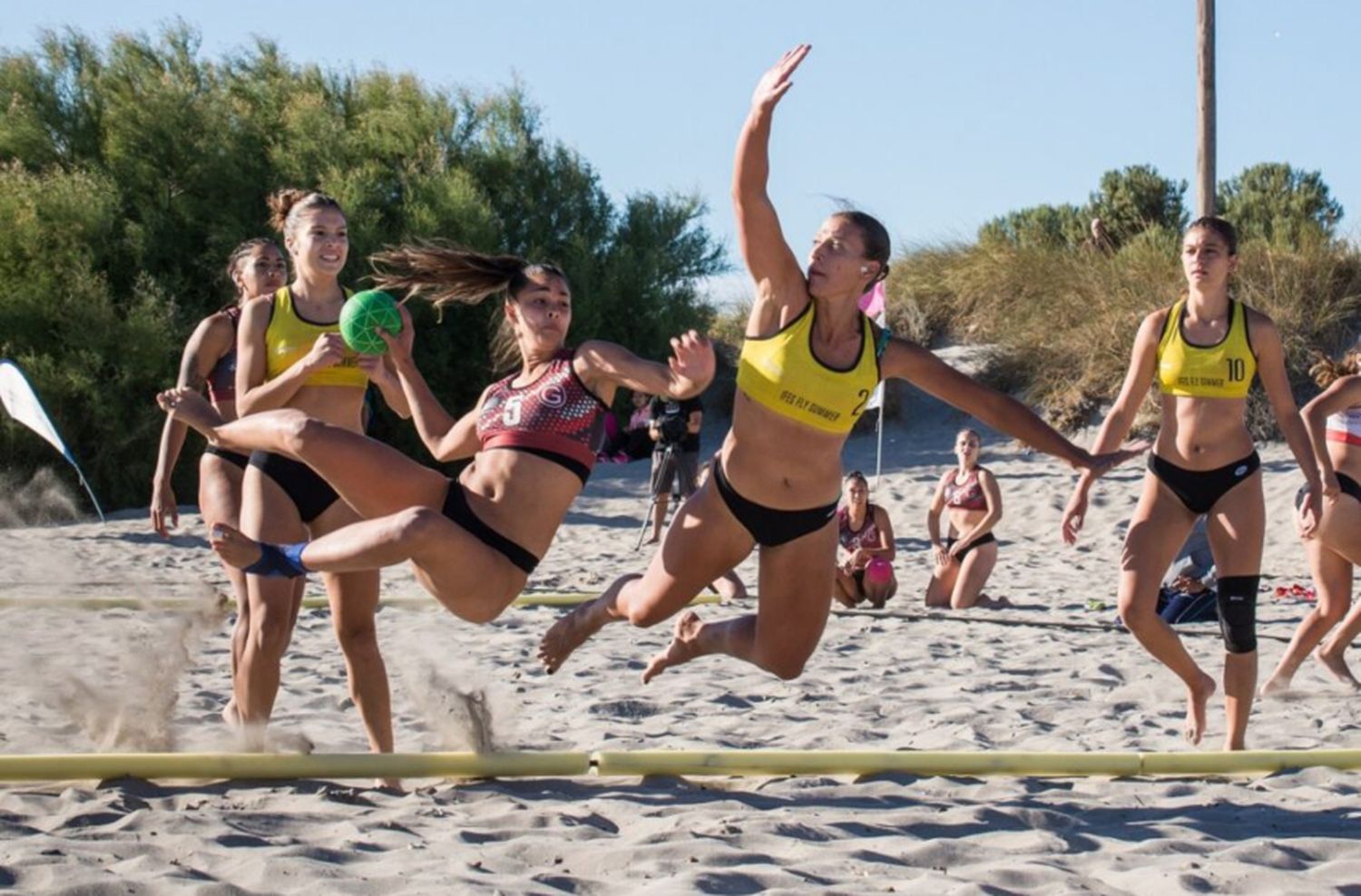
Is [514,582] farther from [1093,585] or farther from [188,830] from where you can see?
[1093,585]

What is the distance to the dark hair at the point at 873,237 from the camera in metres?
5.51

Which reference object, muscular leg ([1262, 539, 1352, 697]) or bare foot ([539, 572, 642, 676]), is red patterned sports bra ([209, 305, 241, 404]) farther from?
muscular leg ([1262, 539, 1352, 697])

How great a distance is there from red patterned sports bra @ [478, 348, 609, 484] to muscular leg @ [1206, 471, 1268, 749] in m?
2.51

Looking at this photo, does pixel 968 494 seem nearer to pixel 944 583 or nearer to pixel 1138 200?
pixel 944 583

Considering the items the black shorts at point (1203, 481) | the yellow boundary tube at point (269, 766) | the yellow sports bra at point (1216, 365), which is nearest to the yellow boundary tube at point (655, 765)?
the yellow boundary tube at point (269, 766)

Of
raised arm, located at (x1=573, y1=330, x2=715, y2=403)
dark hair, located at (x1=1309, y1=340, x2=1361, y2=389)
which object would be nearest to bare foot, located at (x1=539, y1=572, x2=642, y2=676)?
raised arm, located at (x1=573, y1=330, x2=715, y2=403)

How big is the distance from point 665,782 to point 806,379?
1.44 metres

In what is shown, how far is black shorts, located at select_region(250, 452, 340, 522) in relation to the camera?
221 inches

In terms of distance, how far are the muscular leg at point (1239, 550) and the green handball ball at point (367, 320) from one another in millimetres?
3178

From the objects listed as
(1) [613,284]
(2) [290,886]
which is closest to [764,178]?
(2) [290,886]

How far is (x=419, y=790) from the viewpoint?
550cm

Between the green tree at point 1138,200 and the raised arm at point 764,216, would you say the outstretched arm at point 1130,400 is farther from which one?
the green tree at point 1138,200

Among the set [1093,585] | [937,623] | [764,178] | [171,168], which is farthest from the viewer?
[171,168]

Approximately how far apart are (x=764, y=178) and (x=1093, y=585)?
8946 millimetres
